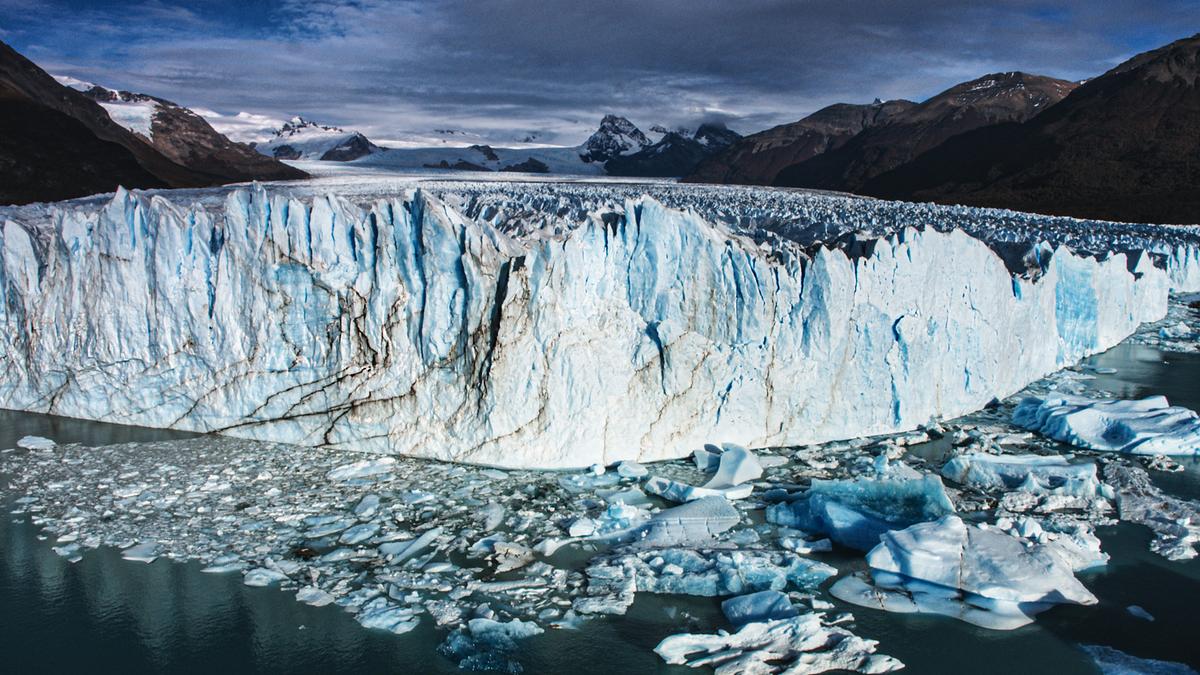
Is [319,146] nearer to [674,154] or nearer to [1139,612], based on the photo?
[674,154]

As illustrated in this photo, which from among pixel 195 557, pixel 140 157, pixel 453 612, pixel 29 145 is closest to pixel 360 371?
pixel 195 557

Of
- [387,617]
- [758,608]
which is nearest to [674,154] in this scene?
[758,608]

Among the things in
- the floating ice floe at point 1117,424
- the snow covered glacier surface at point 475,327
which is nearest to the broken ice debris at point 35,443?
the snow covered glacier surface at point 475,327

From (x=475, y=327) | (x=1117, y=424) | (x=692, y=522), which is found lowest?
(x=692, y=522)

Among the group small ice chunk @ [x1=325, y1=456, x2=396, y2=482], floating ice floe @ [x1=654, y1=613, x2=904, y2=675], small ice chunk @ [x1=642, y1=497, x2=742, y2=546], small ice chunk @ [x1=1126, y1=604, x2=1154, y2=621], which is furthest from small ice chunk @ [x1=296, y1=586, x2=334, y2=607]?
small ice chunk @ [x1=1126, y1=604, x2=1154, y2=621]

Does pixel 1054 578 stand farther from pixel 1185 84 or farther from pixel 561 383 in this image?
pixel 1185 84

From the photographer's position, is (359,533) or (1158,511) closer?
(359,533)

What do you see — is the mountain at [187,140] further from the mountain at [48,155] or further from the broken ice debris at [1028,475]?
the broken ice debris at [1028,475]
